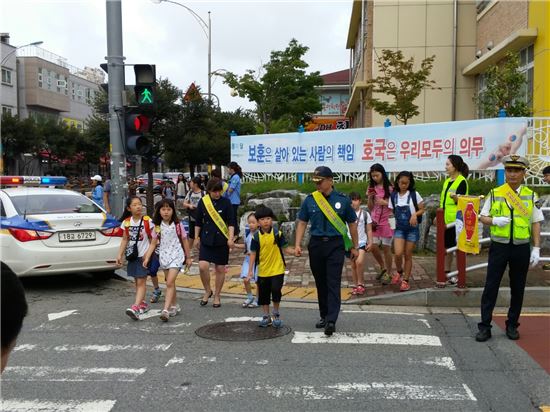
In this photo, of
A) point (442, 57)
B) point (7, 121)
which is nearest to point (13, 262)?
point (442, 57)

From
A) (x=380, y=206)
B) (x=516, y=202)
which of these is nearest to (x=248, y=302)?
(x=380, y=206)

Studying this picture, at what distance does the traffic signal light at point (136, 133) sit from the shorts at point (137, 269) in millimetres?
3963

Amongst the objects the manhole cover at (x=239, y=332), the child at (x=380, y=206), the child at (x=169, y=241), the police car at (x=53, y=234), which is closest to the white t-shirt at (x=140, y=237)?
the child at (x=169, y=241)

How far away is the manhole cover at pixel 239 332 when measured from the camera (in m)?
5.97

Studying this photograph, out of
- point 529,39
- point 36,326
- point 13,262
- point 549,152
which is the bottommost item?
point 36,326

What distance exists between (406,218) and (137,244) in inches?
144

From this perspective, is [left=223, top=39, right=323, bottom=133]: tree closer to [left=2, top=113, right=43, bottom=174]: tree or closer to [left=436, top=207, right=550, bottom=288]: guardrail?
[left=2, top=113, right=43, bottom=174]: tree

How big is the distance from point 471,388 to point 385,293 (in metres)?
3.33

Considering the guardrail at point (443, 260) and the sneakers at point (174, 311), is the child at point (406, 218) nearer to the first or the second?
the guardrail at point (443, 260)

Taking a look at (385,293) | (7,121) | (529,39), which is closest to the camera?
(385,293)

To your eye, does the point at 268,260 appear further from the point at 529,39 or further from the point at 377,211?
the point at 529,39

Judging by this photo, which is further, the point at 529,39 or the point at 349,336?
the point at 529,39

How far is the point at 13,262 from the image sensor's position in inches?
316

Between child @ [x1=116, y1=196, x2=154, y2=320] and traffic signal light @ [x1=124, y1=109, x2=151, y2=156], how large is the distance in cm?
359
